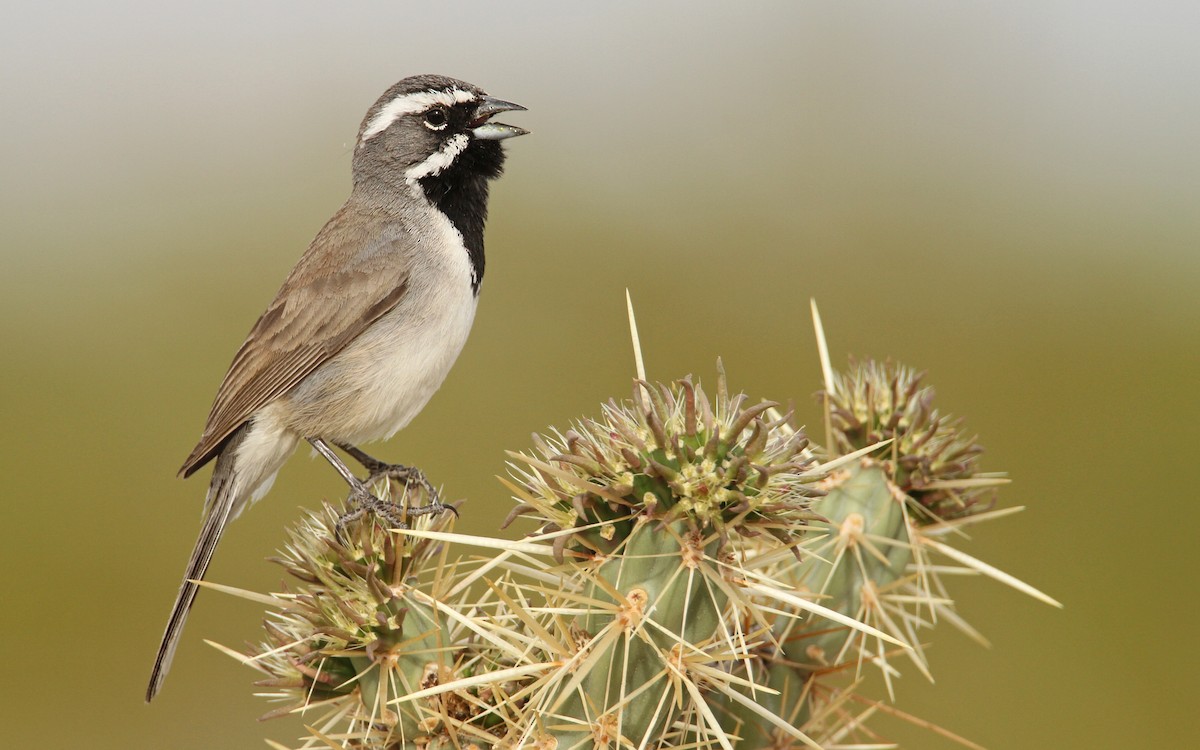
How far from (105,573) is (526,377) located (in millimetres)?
3950

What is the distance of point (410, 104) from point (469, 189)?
1.46ft

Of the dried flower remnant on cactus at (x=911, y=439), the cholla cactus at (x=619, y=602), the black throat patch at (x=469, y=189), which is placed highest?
the black throat patch at (x=469, y=189)

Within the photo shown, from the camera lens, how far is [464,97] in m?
4.90

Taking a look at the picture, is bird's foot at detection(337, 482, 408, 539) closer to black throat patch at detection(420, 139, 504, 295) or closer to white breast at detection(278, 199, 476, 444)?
white breast at detection(278, 199, 476, 444)

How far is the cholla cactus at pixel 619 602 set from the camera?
2.55 metres

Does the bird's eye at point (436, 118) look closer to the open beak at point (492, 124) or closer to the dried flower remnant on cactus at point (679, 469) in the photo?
the open beak at point (492, 124)

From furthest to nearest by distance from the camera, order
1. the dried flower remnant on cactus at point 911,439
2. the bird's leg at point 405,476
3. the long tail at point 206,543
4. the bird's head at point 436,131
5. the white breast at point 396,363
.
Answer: the bird's head at point 436,131 < the white breast at point 396,363 < the long tail at point 206,543 < the dried flower remnant on cactus at point 911,439 < the bird's leg at point 405,476

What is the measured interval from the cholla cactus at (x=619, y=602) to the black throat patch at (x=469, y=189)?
207 cm

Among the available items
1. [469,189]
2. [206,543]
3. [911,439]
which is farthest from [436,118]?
[911,439]

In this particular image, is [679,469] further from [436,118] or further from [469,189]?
[436,118]

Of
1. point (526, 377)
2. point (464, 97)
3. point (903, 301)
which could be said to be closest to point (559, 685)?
point (464, 97)

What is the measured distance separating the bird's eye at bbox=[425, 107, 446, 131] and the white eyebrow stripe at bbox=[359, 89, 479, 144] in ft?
0.08

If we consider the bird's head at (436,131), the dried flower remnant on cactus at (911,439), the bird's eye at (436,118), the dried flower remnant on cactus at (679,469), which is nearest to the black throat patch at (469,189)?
the bird's head at (436,131)

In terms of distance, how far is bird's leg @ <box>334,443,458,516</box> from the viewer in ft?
10.3
